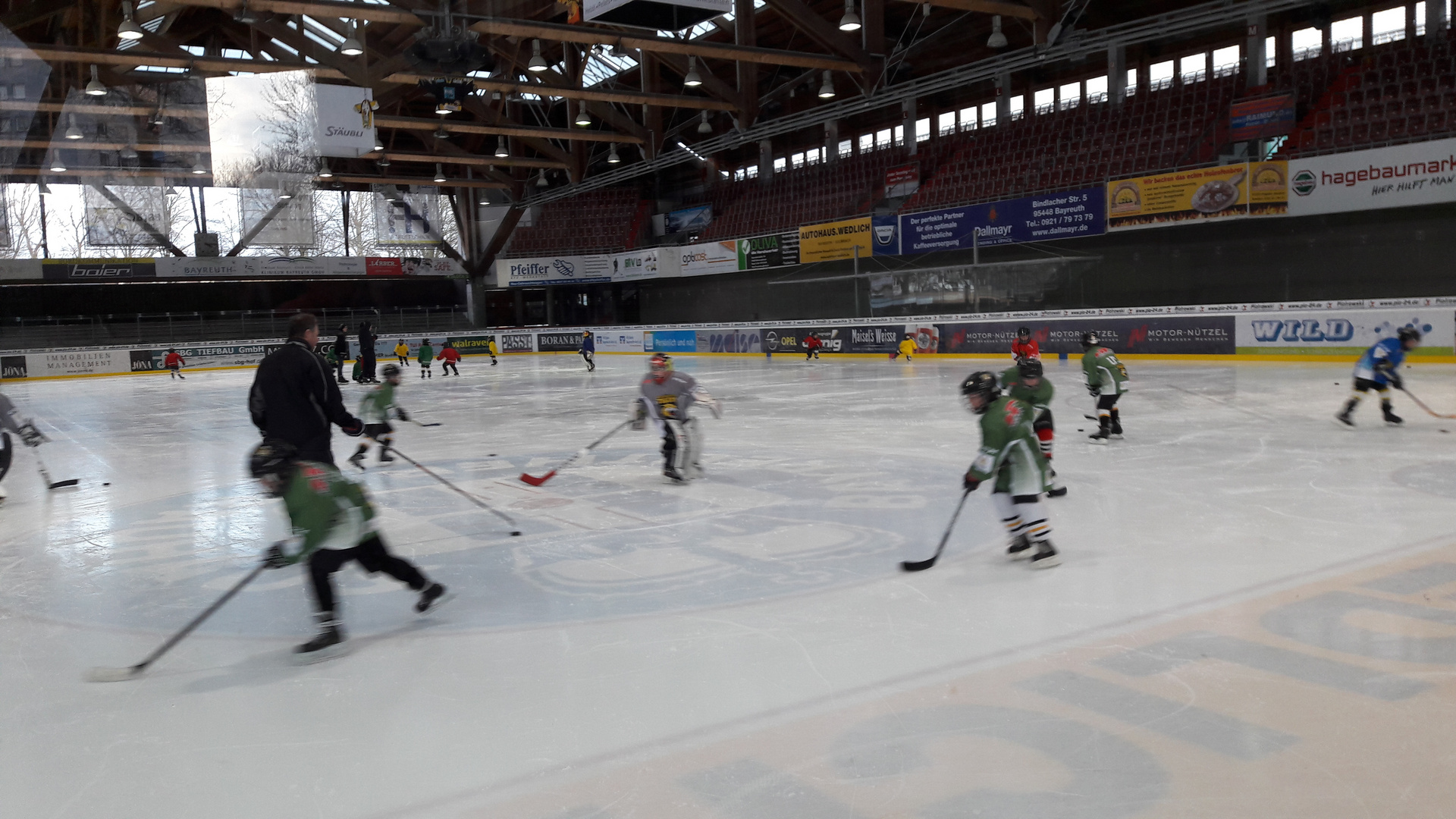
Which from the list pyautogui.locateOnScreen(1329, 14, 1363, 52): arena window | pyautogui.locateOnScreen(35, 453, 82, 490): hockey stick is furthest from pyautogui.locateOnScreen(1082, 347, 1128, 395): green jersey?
pyautogui.locateOnScreen(1329, 14, 1363, 52): arena window

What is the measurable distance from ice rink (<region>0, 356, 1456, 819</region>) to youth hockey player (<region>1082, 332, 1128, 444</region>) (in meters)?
0.94

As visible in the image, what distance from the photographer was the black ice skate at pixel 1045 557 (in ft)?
16.0

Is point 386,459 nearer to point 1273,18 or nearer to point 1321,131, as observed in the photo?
point 1321,131

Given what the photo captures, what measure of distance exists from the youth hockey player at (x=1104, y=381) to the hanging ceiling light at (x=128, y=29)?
11.4 m

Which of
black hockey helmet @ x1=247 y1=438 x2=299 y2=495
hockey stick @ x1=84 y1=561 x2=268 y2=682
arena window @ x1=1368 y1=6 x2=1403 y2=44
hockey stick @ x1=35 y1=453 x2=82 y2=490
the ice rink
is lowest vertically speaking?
the ice rink

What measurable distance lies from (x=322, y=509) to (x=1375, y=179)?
67.6 feet

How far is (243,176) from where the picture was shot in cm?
1111

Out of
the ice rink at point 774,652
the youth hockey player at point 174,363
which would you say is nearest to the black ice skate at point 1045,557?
the ice rink at point 774,652

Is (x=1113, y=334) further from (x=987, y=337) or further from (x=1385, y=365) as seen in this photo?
(x=1385, y=365)

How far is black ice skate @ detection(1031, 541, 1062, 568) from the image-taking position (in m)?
4.88

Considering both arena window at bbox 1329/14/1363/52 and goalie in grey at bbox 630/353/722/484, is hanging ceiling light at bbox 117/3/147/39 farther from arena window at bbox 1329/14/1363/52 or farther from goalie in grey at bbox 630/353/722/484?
arena window at bbox 1329/14/1363/52

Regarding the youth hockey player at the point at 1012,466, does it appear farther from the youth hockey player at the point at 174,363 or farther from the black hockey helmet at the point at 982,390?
the youth hockey player at the point at 174,363

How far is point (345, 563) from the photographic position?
4.05 meters

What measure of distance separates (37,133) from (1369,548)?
423 inches
